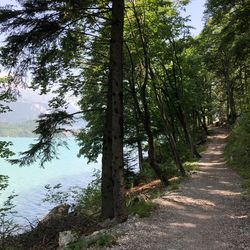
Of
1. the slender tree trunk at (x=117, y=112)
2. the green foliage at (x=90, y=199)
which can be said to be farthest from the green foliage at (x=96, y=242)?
the green foliage at (x=90, y=199)

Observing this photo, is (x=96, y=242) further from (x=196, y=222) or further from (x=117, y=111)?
(x=117, y=111)

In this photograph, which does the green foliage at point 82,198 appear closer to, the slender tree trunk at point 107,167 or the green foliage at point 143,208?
the slender tree trunk at point 107,167

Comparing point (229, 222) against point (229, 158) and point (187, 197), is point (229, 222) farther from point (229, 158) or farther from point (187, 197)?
point (229, 158)

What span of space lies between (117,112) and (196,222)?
3.44 m

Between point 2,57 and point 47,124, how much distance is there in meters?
2.52

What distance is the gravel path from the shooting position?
711 cm

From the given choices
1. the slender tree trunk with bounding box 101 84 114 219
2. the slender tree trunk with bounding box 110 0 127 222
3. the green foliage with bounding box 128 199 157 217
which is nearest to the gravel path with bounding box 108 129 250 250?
the green foliage with bounding box 128 199 157 217

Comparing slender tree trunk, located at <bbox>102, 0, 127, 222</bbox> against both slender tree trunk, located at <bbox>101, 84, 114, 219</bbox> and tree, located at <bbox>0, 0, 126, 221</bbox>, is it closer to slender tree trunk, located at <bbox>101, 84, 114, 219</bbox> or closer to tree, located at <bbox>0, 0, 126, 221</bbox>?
tree, located at <bbox>0, 0, 126, 221</bbox>

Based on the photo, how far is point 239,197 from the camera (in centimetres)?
1142

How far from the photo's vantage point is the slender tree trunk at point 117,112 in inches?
344

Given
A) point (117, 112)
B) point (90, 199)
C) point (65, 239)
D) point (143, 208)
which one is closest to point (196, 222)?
point (143, 208)

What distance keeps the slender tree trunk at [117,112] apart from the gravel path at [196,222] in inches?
27.4

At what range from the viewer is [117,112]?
8742 millimetres

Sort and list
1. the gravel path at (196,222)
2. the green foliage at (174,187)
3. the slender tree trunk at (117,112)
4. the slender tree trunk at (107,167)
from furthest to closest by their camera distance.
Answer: the green foliage at (174,187)
the slender tree trunk at (107,167)
the slender tree trunk at (117,112)
the gravel path at (196,222)
